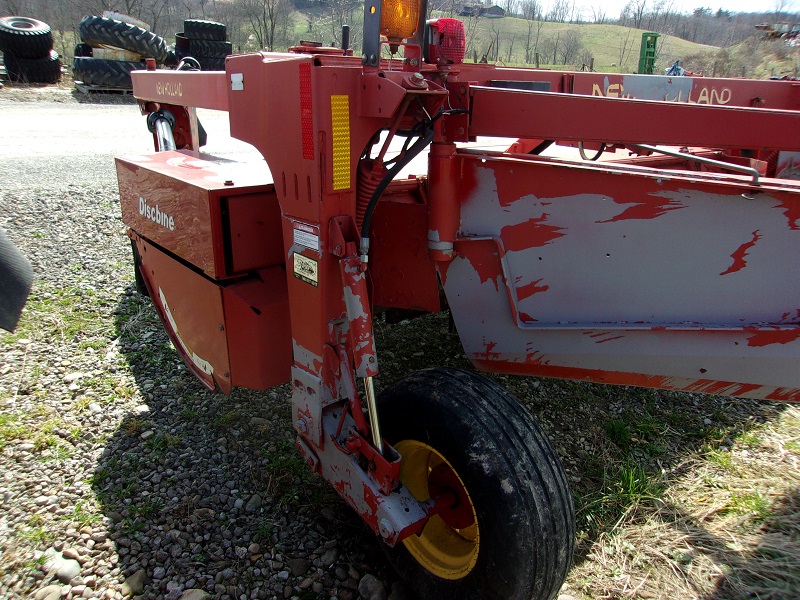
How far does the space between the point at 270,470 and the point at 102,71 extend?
13.4m

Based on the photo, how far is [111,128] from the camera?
10492 millimetres

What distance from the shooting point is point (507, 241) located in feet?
6.81

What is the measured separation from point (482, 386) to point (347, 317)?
503mm

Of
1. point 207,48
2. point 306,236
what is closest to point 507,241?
point 306,236

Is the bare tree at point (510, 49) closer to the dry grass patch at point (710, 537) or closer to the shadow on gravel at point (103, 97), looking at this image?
the shadow on gravel at point (103, 97)

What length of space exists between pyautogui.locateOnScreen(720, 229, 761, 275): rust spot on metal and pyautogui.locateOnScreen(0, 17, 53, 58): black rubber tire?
16121 millimetres

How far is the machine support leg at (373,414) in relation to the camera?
197cm

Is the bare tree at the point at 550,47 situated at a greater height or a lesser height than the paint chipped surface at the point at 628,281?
greater

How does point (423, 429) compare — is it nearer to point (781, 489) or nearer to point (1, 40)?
point (781, 489)

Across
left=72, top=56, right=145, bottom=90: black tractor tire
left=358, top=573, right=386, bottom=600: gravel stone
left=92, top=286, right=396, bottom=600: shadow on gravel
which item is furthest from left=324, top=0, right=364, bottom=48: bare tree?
left=358, top=573, right=386, bottom=600: gravel stone

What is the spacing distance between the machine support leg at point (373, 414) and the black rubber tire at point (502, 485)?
0.13 meters

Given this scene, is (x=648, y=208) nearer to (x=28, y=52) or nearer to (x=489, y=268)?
(x=489, y=268)

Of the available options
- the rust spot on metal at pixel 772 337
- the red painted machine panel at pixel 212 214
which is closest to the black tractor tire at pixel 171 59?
the red painted machine panel at pixel 212 214

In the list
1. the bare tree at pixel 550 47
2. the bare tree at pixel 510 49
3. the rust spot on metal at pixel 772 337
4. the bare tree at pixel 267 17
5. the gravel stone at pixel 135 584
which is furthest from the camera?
the bare tree at pixel 550 47
